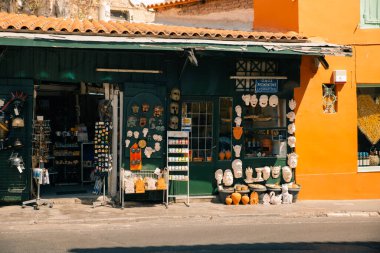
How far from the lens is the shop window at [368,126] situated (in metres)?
14.4

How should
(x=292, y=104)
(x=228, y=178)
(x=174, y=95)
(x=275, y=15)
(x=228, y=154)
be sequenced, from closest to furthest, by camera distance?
1. (x=174, y=95)
2. (x=228, y=178)
3. (x=228, y=154)
4. (x=292, y=104)
5. (x=275, y=15)

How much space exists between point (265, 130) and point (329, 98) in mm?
2010

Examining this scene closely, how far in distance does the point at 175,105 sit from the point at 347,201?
5.24 m

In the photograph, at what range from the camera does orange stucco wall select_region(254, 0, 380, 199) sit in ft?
45.2

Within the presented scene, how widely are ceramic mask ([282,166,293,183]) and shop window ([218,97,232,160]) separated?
1.52 metres

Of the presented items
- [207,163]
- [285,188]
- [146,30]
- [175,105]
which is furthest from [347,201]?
[146,30]

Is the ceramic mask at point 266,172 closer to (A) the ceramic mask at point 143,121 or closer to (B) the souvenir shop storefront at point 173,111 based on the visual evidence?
(B) the souvenir shop storefront at point 173,111

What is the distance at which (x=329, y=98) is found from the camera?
14.0m

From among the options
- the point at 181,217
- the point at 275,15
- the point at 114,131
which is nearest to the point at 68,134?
the point at 114,131

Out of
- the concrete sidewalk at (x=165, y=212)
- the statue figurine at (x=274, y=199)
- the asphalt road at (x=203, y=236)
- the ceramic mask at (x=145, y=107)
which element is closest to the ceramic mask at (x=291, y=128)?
the statue figurine at (x=274, y=199)

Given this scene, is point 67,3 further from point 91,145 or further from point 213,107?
point 213,107

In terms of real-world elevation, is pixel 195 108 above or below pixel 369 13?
below

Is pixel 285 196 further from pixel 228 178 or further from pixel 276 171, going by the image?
pixel 228 178

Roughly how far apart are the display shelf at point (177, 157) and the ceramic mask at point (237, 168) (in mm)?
A: 1252
